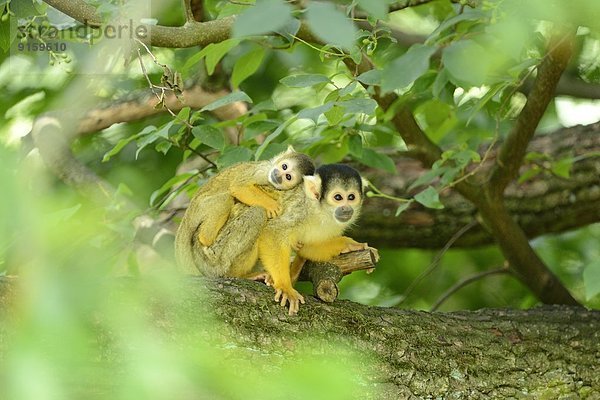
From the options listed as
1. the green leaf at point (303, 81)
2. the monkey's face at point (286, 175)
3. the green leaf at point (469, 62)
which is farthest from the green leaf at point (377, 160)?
the green leaf at point (469, 62)

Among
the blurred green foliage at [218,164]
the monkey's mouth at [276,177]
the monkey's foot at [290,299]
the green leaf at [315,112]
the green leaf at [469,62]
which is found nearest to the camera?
the blurred green foliage at [218,164]

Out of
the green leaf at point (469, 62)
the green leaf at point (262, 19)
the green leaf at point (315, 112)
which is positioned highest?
the green leaf at point (262, 19)

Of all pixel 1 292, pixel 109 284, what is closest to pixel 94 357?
pixel 109 284

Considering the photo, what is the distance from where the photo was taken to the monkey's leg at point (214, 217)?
4.00 meters

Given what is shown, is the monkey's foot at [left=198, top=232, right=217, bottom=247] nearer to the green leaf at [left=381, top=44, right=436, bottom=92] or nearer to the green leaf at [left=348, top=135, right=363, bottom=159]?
the green leaf at [left=348, top=135, right=363, bottom=159]

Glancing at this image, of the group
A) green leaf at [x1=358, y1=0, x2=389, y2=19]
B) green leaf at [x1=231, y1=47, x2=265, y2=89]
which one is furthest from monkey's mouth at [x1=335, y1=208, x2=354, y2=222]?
green leaf at [x1=358, y1=0, x2=389, y2=19]

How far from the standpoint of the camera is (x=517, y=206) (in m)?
5.58

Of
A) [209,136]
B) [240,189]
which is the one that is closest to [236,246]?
[240,189]

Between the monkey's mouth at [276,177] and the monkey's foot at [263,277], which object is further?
the monkey's mouth at [276,177]

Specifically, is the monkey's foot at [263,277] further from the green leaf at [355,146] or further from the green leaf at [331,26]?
the green leaf at [331,26]

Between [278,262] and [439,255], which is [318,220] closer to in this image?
[278,262]

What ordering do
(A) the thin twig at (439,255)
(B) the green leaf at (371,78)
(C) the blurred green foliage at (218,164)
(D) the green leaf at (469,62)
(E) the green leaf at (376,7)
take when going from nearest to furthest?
(C) the blurred green foliage at (218,164) < (E) the green leaf at (376,7) < (D) the green leaf at (469,62) < (B) the green leaf at (371,78) < (A) the thin twig at (439,255)

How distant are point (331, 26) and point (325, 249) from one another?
9.33 ft

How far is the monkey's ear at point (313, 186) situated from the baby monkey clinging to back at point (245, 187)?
0.08m
